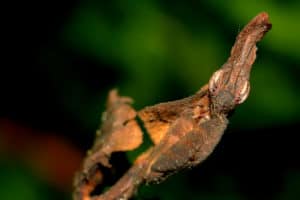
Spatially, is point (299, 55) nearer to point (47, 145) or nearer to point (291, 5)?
point (291, 5)

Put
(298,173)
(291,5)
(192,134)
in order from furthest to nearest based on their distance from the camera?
(298,173), (291,5), (192,134)

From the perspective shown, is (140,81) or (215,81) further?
(140,81)

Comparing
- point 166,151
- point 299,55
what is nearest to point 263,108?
point 299,55

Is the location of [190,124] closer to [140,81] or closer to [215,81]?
[215,81]

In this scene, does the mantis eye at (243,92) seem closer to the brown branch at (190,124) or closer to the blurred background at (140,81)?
the brown branch at (190,124)

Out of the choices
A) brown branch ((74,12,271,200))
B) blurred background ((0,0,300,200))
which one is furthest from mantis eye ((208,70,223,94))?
blurred background ((0,0,300,200))

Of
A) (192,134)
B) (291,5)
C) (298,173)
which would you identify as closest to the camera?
(192,134)

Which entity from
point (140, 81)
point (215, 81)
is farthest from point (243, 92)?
point (140, 81)
